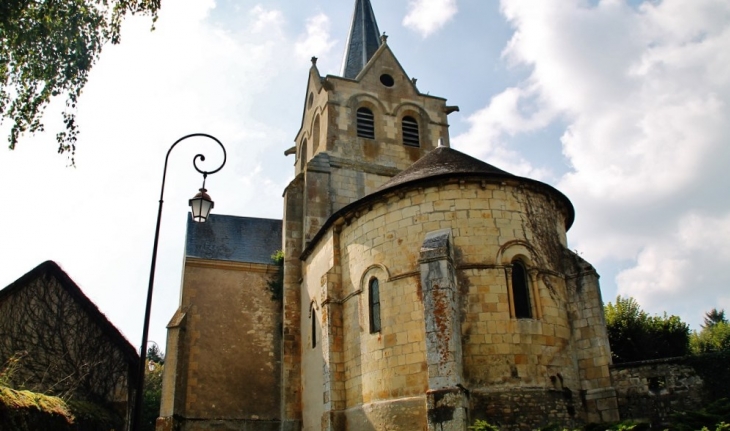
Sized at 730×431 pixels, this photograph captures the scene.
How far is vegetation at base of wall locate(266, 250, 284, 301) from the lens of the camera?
21.1m

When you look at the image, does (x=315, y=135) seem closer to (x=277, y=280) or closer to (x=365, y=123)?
(x=365, y=123)

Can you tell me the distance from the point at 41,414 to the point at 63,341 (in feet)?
20.8

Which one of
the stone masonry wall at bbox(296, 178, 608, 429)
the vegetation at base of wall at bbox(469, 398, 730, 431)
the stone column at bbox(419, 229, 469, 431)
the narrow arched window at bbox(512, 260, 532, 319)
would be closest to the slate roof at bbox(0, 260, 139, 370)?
Result: the stone masonry wall at bbox(296, 178, 608, 429)

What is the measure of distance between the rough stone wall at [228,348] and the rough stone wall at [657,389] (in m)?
10.4

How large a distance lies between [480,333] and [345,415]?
4056 mm

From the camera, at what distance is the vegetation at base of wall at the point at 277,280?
21.1m

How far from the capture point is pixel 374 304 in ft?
48.4

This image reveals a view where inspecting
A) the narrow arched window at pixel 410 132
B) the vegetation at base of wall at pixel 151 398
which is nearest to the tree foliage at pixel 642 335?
the narrow arched window at pixel 410 132

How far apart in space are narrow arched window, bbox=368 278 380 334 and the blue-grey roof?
7607 millimetres

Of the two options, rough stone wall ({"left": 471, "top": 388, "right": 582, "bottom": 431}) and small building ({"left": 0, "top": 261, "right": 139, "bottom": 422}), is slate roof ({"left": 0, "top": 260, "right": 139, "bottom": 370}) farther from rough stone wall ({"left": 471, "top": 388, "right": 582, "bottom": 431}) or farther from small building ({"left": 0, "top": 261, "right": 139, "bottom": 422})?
rough stone wall ({"left": 471, "top": 388, "right": 582, "bottom": 431})

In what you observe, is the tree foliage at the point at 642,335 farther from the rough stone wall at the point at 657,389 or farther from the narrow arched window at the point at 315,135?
the narrow arched window at the point at 315,135

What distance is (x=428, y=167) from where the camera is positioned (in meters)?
15.7

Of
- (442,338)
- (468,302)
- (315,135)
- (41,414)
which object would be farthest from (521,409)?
(315,135)

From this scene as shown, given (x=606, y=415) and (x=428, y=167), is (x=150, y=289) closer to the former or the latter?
(x=428, y=167)
